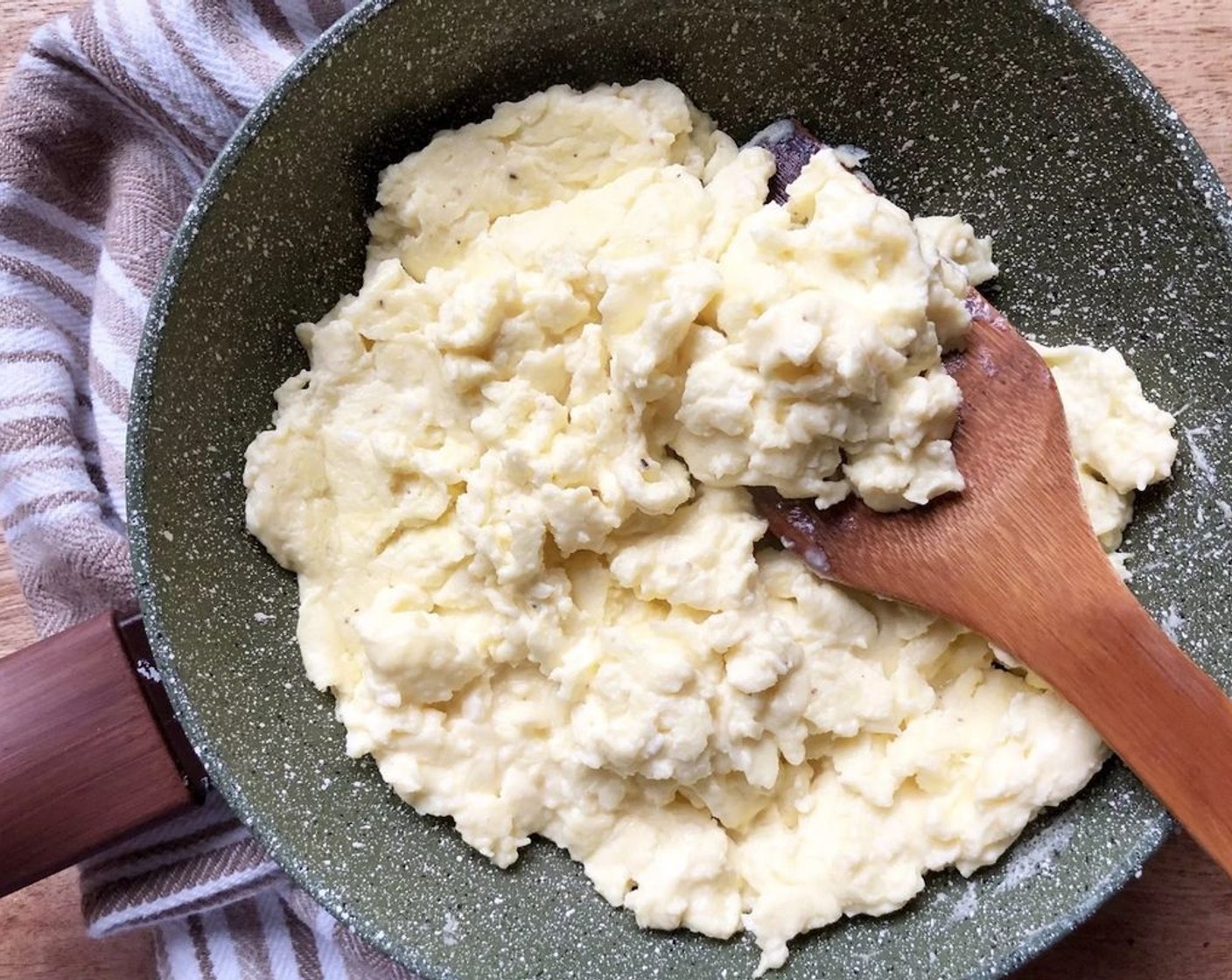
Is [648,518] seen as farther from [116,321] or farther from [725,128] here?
[116,321]

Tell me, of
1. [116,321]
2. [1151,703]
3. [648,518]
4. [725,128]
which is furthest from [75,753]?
[1151,703]

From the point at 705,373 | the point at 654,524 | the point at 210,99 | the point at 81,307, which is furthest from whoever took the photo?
the point at 81,307

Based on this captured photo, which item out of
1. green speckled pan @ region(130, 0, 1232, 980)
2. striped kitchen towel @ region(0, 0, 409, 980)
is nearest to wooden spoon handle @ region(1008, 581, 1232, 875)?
green speckled pan @ region(130, 0, 1232, 980)

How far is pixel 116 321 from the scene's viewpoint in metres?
1.56

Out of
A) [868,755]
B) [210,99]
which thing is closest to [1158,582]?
[868,755]

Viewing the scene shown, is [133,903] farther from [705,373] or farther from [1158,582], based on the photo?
[1158,582]

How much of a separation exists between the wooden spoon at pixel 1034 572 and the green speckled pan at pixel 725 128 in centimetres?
14

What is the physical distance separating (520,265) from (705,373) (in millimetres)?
277

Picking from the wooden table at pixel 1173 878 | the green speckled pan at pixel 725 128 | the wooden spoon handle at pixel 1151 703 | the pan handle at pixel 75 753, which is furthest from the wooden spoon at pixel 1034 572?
the pan handle at pixel 75 753

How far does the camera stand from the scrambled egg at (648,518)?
1.26 meters

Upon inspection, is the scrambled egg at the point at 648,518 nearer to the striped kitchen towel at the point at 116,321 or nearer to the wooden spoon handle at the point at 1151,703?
the wooden spoon handle at the point at 1151,703

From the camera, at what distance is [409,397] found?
4.51 feet

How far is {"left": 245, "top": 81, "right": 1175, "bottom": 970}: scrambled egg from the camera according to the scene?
49.5 inches

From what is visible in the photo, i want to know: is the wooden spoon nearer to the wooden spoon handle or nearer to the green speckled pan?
the wooden spoon handle
